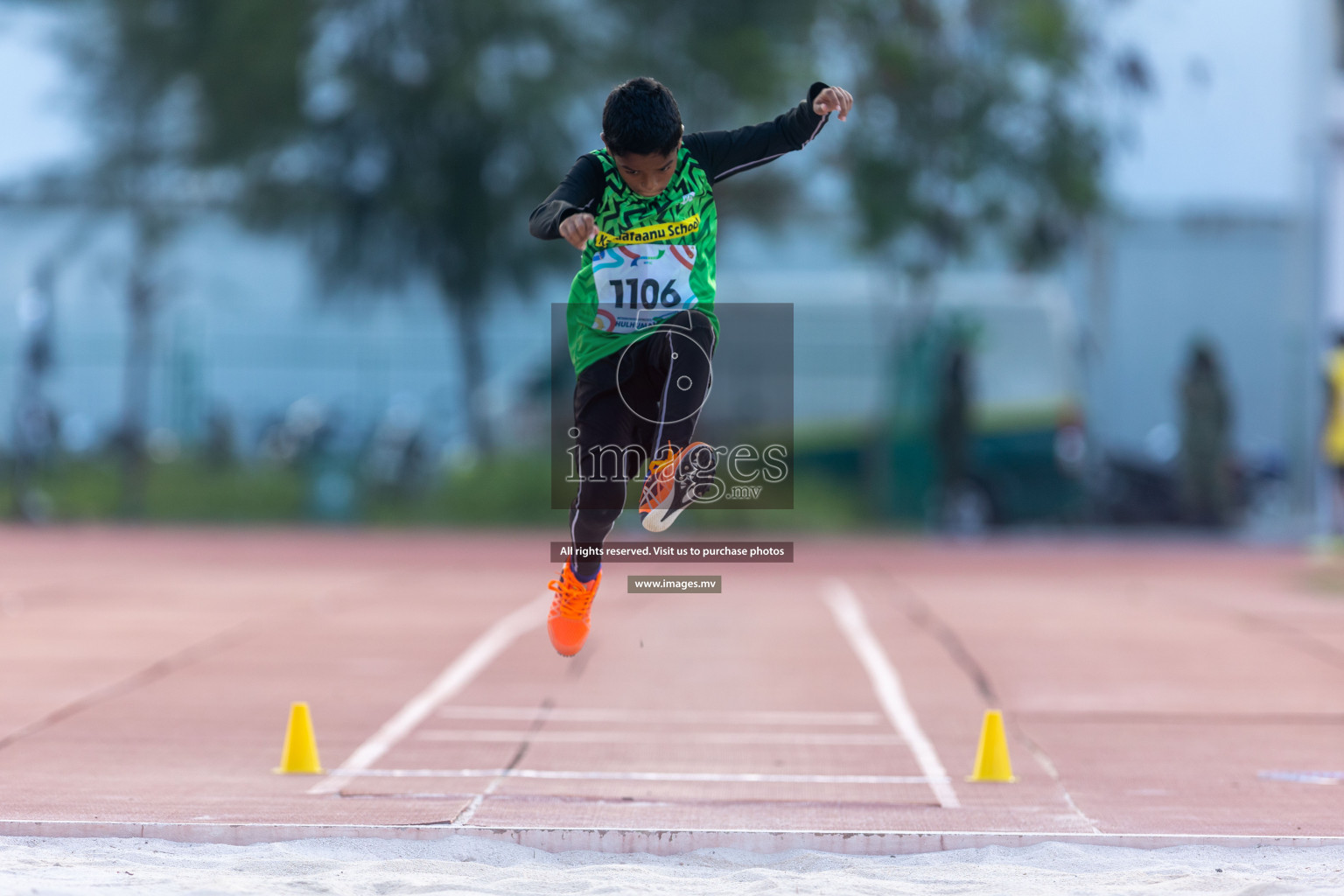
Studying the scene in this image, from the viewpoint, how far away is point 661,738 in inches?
330

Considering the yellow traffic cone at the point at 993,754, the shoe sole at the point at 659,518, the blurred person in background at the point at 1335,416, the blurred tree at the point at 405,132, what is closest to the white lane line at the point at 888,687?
the yellow traffic cone at the point at 993,754

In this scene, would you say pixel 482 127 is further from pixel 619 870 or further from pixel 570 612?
pixel 619 870

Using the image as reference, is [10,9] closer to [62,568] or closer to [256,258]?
[256,258]

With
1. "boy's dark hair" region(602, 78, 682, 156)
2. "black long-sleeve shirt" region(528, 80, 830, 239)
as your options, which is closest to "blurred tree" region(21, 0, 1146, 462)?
"black long-sleeve shirt" region(528, 80, 830, 239)

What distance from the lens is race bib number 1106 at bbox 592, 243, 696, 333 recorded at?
6.06 meters

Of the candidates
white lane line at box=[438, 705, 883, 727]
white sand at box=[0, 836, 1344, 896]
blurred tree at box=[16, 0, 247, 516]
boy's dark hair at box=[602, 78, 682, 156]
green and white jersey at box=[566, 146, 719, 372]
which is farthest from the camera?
blurred tree at box=[16, 0, 247, 516]

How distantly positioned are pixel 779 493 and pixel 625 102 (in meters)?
14.3

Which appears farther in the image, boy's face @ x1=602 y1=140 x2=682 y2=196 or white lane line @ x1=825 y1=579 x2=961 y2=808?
white lane line @ x1=825 y1=579 x2=961 y2=808

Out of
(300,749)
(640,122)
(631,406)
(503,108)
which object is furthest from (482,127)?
(640,122)

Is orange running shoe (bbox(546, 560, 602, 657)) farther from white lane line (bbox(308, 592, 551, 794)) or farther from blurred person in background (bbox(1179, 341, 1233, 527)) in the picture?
blurred person in background (bbox(1179, 341, 1233, 527))

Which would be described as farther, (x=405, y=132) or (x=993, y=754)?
(x=405, y=132)

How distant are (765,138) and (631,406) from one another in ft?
3.71

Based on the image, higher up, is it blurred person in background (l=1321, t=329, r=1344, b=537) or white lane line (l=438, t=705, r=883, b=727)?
blurred person in background (l=1321, t=329, r=1344, b=537)

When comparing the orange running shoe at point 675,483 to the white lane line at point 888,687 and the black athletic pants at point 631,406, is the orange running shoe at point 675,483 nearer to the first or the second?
the black athletic pants at point 631,406
